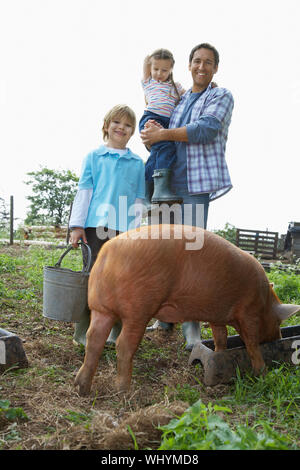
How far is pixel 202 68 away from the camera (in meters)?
3.62

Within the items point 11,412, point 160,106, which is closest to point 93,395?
point 11,412

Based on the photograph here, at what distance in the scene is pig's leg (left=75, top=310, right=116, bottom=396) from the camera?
2488mm

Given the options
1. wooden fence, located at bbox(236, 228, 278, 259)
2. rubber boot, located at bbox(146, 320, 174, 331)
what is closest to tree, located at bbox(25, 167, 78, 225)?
wooden fence, located at bbox(236, 228, 278, 259)

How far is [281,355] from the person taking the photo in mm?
2992

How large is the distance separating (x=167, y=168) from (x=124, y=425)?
2.33 meters

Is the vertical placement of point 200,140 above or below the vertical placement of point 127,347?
above

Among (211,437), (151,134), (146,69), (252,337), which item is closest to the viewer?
(211,437)

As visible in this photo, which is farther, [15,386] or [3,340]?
[3,340]

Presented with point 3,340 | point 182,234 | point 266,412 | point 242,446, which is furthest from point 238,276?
point 3,340

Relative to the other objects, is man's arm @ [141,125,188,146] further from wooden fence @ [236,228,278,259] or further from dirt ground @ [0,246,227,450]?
wooden fence @ [236,228,278,259]

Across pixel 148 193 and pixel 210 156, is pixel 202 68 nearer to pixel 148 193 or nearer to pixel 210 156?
pixel 210 156

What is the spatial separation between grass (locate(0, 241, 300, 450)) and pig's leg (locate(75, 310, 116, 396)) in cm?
9

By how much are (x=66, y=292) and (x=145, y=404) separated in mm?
1017

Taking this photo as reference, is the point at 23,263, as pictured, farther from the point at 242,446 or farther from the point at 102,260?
the point at 242,446
